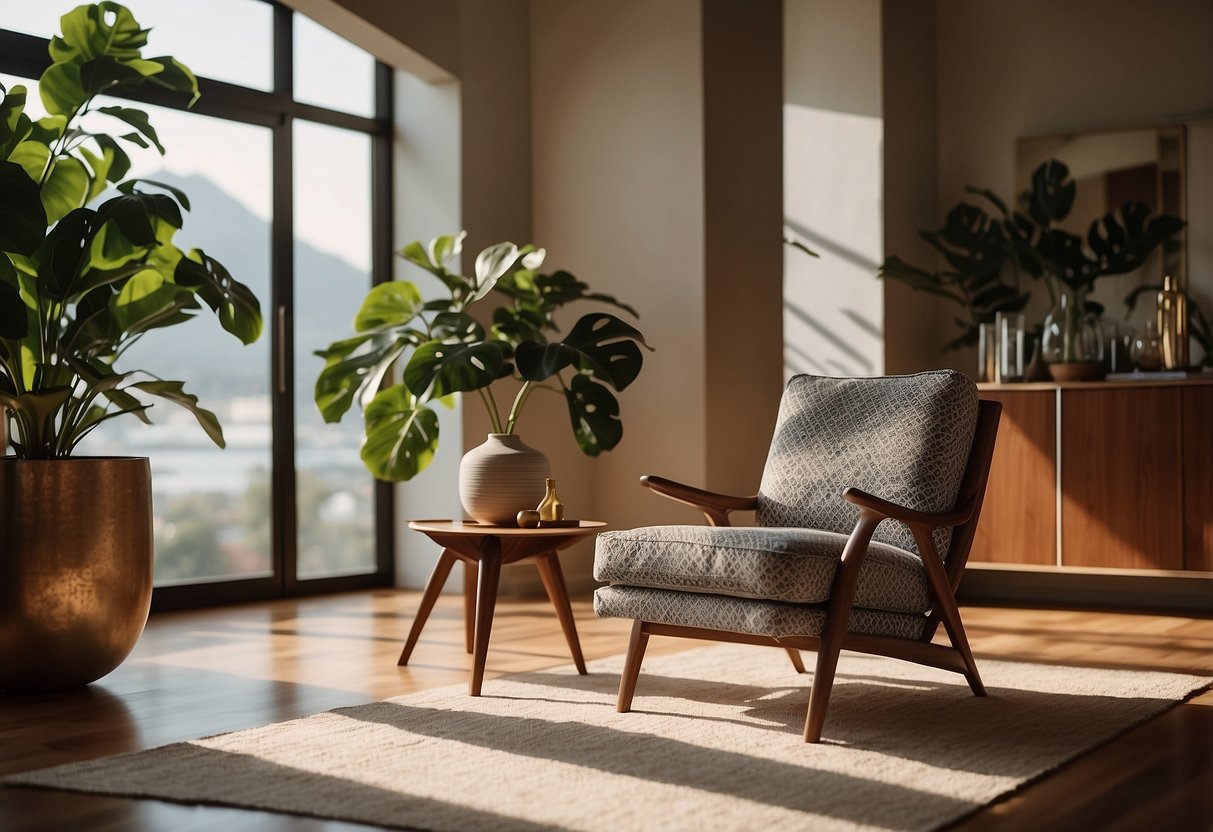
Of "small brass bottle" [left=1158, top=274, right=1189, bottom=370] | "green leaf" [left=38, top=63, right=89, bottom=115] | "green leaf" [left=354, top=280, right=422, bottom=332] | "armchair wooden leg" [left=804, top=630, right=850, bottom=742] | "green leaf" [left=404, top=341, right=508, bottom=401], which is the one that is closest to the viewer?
"armchair wooden leg" [left=804, top=630, right=850, bottom=742]

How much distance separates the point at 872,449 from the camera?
3.53 m

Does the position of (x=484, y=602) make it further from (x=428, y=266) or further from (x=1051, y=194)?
(x=1051, y=194)

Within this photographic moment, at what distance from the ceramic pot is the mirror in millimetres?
3282

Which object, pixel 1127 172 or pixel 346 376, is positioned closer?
pixel 346 376

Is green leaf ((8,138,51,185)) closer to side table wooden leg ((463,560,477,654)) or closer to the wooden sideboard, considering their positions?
side table wooden leg ((463,560,477,654))

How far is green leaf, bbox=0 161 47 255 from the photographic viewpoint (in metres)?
3.32

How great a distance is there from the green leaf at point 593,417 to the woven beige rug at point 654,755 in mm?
1005

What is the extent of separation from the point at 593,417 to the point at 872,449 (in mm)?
1302

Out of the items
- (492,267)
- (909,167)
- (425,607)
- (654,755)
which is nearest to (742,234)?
(909,167)

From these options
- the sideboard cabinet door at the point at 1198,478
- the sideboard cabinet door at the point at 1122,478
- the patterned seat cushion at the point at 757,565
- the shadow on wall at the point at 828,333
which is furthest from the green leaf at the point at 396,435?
the sideboard cabinet door at the point at 1198,478

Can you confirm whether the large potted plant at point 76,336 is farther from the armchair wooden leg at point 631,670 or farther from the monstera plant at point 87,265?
the armchair wooden leg at point 631,670

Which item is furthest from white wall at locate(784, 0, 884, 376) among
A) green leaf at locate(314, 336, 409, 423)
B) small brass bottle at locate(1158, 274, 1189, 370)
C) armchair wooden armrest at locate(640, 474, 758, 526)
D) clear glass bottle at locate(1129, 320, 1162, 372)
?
armchair wooden armrest at locate(640, 474, 758, 526)

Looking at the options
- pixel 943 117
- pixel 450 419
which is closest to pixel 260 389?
pixel 450 419

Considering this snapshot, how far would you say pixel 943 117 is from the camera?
21.4ft
